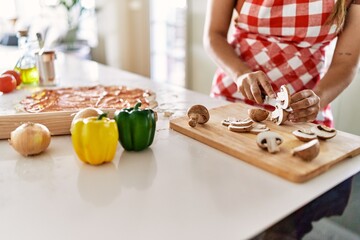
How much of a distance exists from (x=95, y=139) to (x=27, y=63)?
2.74 feet

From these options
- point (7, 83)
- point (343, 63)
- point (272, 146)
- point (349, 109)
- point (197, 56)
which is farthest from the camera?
point (197, 56)

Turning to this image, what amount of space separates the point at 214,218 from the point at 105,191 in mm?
212

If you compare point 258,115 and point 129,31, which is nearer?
point 258,115

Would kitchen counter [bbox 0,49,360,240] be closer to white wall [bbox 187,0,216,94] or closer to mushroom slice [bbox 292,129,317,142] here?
mushroom slice [bbox 292,129,317,142]

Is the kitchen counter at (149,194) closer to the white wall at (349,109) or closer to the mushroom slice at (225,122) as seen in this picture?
the mushroom slice at (225,122)

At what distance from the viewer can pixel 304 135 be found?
0.88 meters

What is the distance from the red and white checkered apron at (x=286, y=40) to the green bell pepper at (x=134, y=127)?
0.59 metres

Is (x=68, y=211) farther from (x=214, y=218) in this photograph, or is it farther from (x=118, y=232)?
(x=214, y=218)

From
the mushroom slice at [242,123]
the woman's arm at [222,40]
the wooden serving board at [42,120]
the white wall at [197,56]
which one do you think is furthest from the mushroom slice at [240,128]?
the white wall at [197,56]

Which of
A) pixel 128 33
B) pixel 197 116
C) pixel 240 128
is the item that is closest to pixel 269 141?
pixel 240 128

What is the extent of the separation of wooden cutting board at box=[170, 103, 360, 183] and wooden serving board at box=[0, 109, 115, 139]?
268mm

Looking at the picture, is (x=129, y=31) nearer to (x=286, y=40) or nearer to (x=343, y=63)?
(x=286, y=40)

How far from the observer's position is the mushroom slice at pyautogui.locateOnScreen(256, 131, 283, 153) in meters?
0.82

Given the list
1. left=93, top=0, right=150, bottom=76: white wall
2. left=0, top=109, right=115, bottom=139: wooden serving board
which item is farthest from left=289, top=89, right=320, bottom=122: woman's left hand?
left=93, top=0, right=150, bottom=76: white wall
